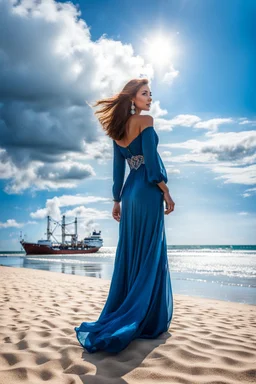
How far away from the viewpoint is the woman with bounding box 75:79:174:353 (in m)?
2.59

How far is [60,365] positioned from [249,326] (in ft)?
7.19

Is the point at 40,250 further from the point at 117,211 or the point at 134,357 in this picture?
the point at 134,357

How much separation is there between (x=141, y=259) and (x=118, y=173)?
0.91m

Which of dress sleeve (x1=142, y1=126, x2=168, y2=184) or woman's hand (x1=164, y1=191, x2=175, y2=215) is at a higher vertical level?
dress sleeve (x1=142, y1=126, x2=168, y2=184)

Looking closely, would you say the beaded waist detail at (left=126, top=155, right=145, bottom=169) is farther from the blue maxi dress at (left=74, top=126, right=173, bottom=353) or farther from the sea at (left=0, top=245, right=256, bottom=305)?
the sea at (left=0, top=245, right=256, bottom=305)

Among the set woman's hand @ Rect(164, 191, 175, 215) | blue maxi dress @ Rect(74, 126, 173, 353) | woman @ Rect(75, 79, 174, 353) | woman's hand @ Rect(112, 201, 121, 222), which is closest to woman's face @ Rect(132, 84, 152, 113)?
woman @ Rect(75, 79, 174, 353)

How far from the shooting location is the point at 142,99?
2.87 m

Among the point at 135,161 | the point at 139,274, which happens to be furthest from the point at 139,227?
the point at 135,161

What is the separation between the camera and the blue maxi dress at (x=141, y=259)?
8.23 feet

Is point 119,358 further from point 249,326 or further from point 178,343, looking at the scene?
point 249,326

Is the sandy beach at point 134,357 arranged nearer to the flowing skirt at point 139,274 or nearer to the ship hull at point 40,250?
the flowing skirt at point 139,274

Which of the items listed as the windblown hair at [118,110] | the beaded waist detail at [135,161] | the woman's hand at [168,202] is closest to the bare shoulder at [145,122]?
the windblown hair at [118,110]

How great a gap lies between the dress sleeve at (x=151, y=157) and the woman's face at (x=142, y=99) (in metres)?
0.25

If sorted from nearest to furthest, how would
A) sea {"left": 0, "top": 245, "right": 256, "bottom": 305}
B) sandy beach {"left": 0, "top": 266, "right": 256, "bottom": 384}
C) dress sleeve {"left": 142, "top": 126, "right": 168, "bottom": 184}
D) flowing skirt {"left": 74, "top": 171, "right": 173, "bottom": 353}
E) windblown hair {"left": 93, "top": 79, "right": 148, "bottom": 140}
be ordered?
sandy beach {"left": 0, "top": 266, "right": 256, "bottom": 384} → flowing skirt {"left": 74, "top": 171, "right": 173, "bottom": 353} → dress sleeve {"left": 142, "top": 126, "right": 168, "bottom": 184} → windblown hair {"left": 93, "top": 79, "right": 148, "bottom": 140} → sea {"left": 0, "top": 245, "right": 256, "bottom": 305}
